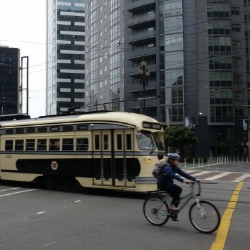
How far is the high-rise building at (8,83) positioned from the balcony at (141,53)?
154ft

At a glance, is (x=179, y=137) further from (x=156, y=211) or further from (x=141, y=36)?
(x=156, y=211)

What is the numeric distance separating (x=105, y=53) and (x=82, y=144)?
209ft

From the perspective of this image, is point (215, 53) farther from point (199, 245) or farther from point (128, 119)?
point (199, 245)

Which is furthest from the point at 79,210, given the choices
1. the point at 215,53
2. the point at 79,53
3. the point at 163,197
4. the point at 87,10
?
the point at 79,53

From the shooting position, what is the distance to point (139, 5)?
6222 centimetres

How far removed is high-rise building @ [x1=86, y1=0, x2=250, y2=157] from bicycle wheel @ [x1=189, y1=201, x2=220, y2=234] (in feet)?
155

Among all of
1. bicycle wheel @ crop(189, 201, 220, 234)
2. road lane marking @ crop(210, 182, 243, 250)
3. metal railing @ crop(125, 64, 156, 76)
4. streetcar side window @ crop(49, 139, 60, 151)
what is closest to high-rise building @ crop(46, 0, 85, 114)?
metal railing @ crop(125, 64, 156, 76)

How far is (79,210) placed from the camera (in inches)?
419

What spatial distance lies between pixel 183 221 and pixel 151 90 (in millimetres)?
52687

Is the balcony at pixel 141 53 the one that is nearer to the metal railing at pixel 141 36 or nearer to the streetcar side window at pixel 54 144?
the metal railing at pixel 141 36

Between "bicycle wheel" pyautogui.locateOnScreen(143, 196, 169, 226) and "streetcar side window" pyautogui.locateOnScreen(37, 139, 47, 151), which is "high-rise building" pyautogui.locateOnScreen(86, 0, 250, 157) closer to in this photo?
"streetcar side window" pyautogui.locateOnScreen(37, 139, 47, 151)

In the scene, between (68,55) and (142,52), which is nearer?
(142,52)

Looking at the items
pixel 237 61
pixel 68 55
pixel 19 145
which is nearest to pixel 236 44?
pixel 237 61

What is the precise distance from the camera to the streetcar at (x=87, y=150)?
41.7 feet
